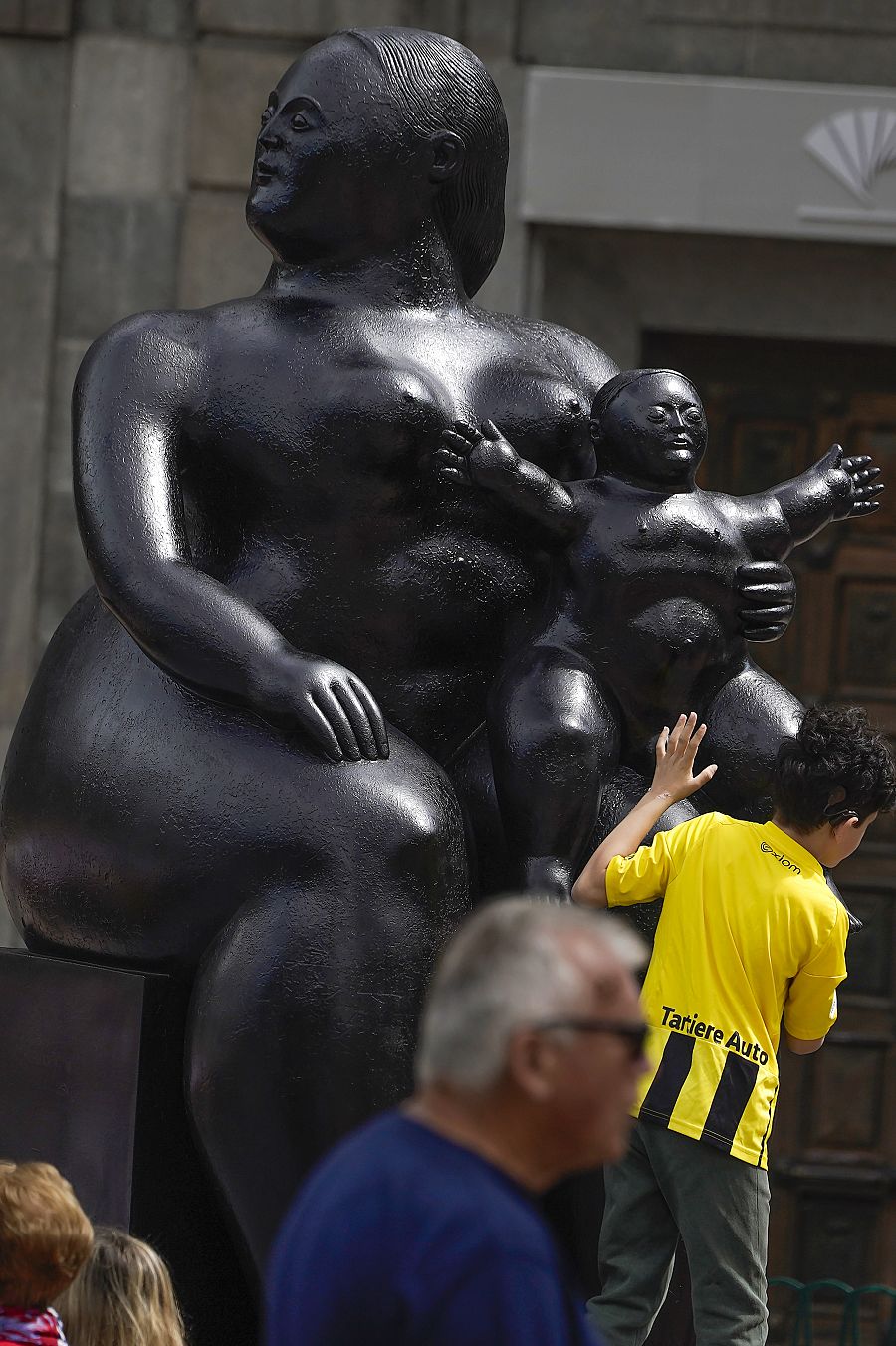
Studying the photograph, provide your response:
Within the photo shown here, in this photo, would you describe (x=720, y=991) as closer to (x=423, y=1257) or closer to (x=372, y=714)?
(x=372, y=714)

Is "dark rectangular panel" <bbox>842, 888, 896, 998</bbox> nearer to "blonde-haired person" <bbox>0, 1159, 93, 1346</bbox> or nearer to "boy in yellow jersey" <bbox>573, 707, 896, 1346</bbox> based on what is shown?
"boy in yellow jersey" <bbox>573, 707, 896, 1346</bbox>

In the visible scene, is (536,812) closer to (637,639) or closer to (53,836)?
(637,639)

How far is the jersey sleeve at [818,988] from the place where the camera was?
10.2 ft

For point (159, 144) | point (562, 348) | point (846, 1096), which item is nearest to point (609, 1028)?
point (562, 348)

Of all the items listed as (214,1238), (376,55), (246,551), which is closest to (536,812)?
(246,551)

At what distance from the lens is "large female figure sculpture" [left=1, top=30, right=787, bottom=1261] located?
286 centimetres

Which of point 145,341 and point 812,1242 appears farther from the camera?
point 812,1242

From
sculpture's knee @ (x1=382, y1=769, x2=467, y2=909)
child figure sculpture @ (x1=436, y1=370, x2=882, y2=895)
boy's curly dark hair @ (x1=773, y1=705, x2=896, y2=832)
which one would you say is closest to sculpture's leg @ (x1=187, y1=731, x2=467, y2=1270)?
sculpture's knee @ (x1=382, y1=769, x2=467, y2=909)

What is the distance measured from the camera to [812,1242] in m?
7.48

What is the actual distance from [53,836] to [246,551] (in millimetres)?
539

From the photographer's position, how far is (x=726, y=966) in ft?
9.98

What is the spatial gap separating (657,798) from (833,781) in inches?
10.6

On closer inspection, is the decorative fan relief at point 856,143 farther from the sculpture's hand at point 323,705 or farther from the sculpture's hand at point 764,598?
the sculpture's hand at point 323,705

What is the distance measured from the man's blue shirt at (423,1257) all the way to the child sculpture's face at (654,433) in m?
1.79
